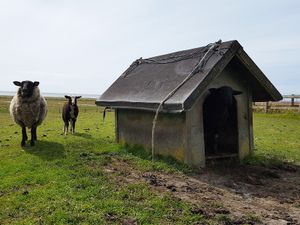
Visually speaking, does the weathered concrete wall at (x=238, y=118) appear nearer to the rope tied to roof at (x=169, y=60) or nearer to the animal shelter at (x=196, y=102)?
the animal shelter at (x=196, y=102)

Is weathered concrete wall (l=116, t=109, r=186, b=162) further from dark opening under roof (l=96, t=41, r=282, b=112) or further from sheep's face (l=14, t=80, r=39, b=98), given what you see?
sheep's face (l=14, t=80, r=39, b=98)

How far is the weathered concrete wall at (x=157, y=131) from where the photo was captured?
402 inches

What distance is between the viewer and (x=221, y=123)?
1114 centimetres

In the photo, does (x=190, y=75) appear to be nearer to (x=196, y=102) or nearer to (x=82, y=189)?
(x=196, y=102)

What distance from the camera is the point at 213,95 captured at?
35.6 ft

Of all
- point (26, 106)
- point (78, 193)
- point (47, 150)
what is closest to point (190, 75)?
point (78, 193)

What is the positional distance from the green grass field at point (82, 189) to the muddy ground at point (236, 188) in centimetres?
31

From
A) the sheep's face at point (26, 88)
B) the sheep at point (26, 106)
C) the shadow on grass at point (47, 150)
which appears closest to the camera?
the shadow on grass at point (47, 150)

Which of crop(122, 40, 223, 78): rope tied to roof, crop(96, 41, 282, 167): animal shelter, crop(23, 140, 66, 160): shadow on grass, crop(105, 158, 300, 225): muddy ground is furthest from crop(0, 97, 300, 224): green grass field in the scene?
crop(122, 40, 223, 78): rope tied to roof

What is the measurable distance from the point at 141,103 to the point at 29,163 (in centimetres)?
378

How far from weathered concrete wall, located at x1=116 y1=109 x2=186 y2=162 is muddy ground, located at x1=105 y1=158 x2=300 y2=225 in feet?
3.48

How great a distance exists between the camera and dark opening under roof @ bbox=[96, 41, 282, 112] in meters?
9.52

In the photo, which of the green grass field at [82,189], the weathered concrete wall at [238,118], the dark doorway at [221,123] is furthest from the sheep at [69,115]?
the weathered concrete wall at [238,118]

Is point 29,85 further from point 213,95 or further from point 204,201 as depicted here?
point 204,201
